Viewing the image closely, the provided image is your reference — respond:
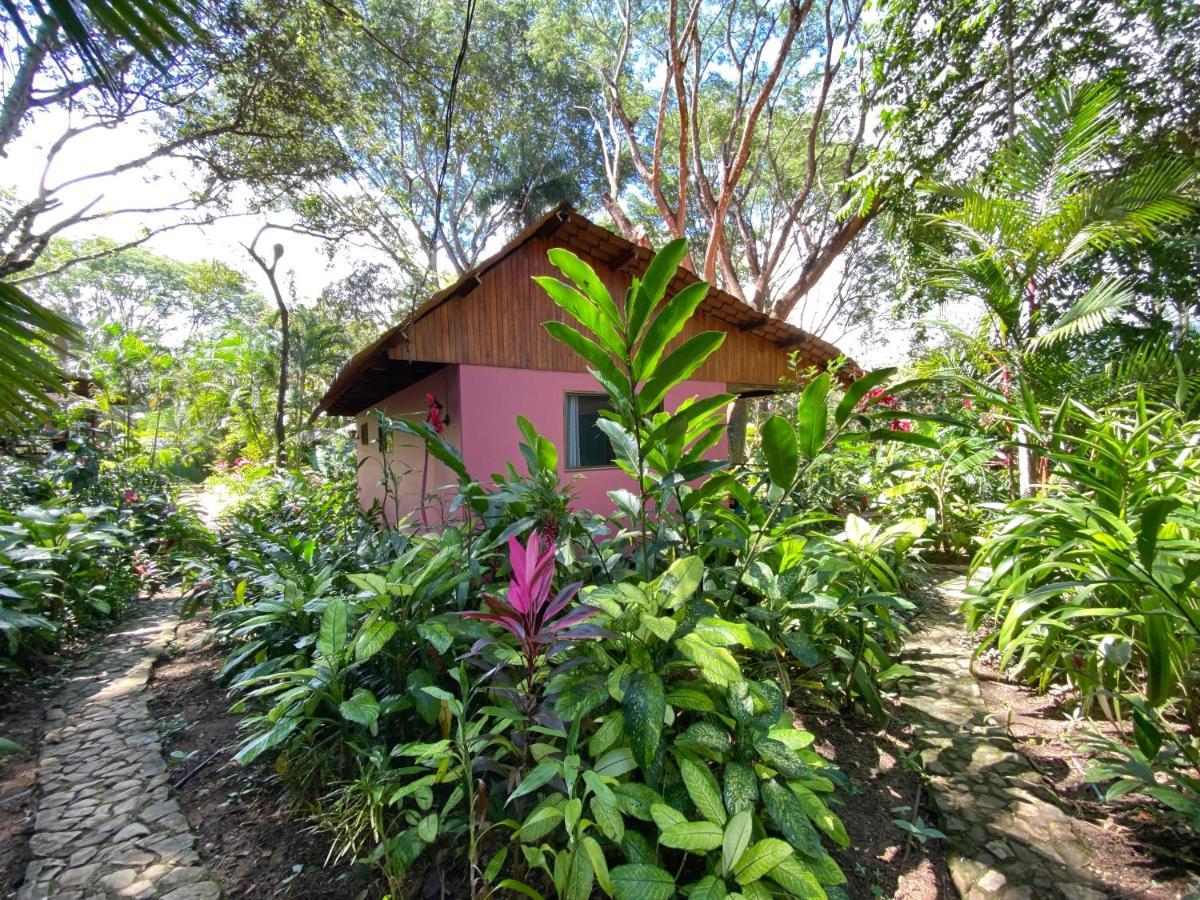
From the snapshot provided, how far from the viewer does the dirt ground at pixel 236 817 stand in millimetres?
1356

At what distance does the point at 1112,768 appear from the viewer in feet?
4.56

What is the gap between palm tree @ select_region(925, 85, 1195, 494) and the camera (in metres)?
3.17

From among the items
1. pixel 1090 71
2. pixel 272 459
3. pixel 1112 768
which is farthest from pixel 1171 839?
pixel 272 459

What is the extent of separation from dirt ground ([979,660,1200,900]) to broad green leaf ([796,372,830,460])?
129cm

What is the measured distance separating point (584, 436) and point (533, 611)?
4409mm

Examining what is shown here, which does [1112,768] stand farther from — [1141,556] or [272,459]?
[272,459]

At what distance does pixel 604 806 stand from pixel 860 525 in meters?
1.67

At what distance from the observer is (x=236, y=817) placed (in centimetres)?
164

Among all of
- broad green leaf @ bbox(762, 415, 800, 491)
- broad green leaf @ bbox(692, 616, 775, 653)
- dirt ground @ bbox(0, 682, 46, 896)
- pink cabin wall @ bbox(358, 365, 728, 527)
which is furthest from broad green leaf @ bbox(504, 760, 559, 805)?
pink cabin wall @ bbox(358, 365, 728, 527)

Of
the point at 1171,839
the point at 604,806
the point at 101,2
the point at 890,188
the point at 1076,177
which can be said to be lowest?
the point at 1171,839

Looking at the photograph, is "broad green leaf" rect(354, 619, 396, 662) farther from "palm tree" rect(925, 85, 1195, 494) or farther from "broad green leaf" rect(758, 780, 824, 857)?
"palm tree" rect(925, 85, 1195, 494)

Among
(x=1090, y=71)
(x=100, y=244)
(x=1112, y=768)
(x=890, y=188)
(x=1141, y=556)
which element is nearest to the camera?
(x=1141, y=556)

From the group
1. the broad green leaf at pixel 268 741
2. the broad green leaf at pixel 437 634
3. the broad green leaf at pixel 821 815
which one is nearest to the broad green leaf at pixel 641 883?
the broad green leaf at pixel 821 815

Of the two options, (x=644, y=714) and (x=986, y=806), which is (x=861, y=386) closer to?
(x=644, y=714)
